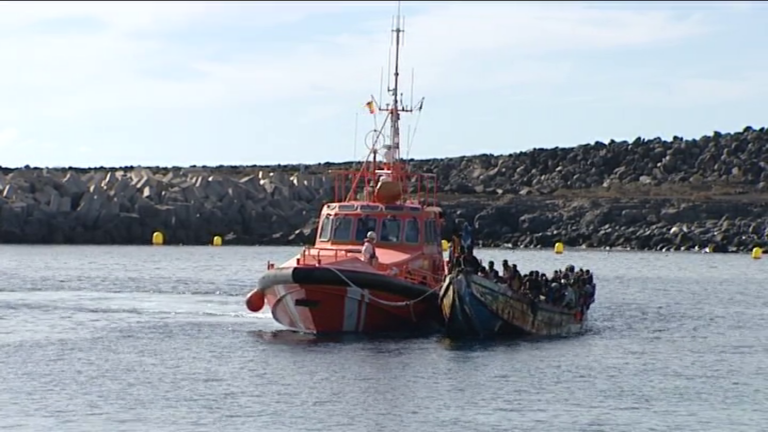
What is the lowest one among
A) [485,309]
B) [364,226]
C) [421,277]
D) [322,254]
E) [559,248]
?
[485,309]

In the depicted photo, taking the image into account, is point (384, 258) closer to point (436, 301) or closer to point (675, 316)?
point (436, 301)

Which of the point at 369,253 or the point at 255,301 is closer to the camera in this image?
the point at 369,253

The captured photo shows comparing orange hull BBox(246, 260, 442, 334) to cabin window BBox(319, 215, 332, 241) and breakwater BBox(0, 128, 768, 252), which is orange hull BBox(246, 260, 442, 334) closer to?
cabin window BBox(319, 215, 332, 241)

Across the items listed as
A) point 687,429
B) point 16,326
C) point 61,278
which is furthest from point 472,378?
point 61,278

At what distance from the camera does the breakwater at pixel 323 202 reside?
99375 mm

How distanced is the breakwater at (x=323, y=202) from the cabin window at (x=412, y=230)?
194 ft

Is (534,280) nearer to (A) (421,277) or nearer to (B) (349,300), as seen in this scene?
(A) (421,277)

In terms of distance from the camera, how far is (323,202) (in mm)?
105875

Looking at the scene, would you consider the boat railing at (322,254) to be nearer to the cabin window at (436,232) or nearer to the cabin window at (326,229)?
the cabin window at (326,229)

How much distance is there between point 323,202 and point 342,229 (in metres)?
65.7

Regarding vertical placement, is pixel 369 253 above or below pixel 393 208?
below

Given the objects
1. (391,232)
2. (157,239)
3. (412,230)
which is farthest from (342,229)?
(157,239)

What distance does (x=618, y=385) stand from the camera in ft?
106

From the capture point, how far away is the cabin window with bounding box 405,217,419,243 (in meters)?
40.4
